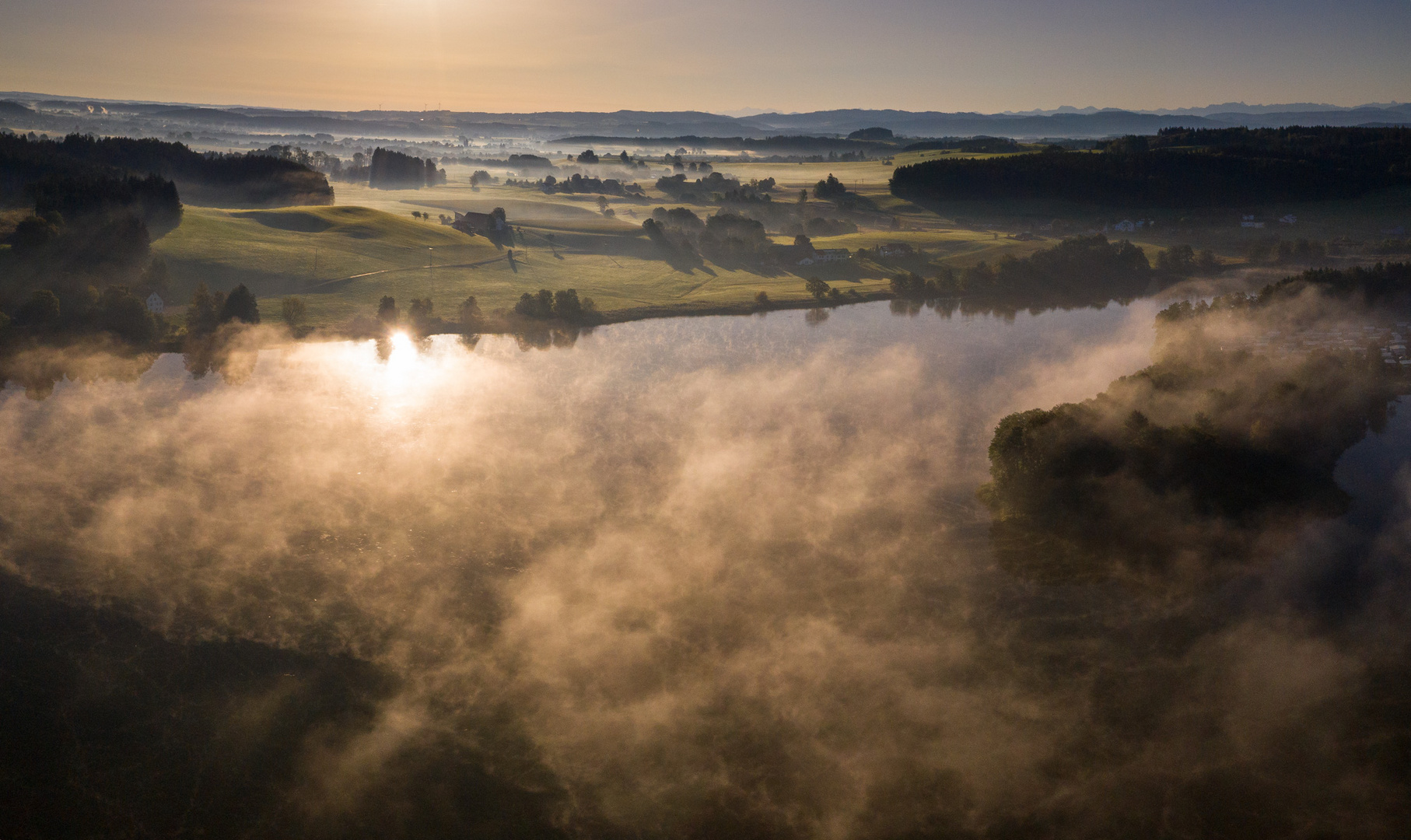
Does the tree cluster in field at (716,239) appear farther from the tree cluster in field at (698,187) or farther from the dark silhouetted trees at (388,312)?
the tree cluster in field at (698,187)

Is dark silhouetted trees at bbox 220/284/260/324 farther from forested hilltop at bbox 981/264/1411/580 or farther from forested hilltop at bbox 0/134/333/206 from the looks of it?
forested hilltop at bbox 0/134/333/206

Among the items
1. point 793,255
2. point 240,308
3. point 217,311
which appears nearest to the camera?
point 217,311

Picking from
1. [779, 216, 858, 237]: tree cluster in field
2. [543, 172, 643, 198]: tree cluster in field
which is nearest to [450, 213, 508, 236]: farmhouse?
[779, 216, 858, 237]: tree cluster in field

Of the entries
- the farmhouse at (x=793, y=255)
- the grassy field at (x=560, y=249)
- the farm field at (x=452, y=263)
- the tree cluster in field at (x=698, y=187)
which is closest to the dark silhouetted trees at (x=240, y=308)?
the grassy field at (x=560, y=249)

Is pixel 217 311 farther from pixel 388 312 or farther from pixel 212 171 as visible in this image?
pixel 212 171

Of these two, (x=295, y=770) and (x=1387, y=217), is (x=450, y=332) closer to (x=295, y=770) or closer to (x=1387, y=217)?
(x=295, y=770)

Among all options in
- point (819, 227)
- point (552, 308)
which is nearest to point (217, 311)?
point (552, 308)
